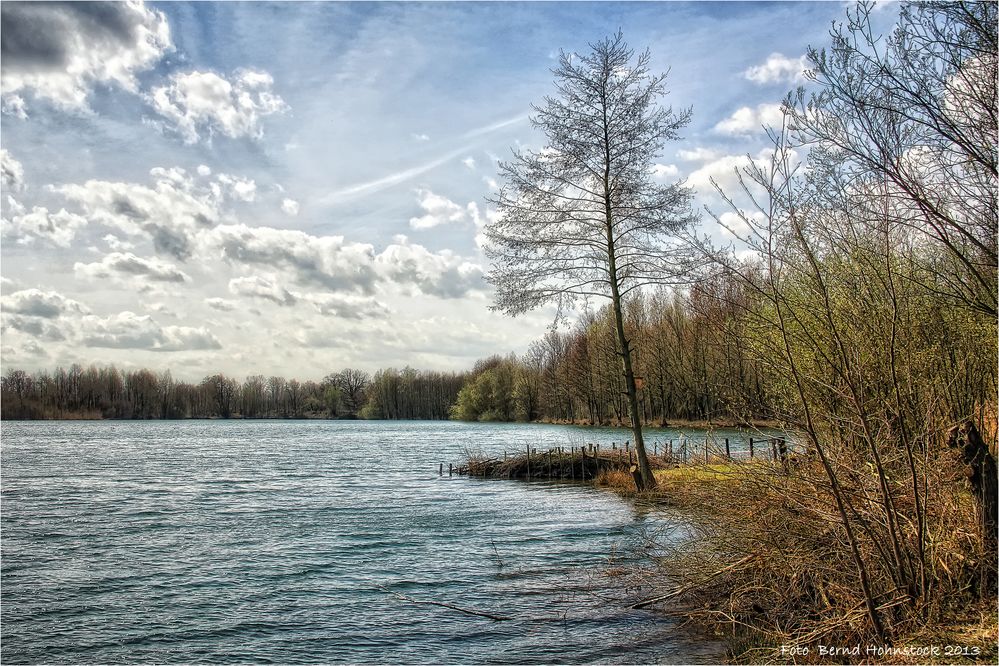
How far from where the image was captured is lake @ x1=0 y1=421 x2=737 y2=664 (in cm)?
877

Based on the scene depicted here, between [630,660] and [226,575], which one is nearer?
[630,660]

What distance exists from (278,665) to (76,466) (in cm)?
3414

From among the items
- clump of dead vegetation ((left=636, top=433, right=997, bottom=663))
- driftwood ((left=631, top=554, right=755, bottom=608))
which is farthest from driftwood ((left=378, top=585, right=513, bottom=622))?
clump of dead vegetation ((left=636, top=433, right=997, bottom=663))

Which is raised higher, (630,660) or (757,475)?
(757,475)

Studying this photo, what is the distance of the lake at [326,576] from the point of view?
28.8ft

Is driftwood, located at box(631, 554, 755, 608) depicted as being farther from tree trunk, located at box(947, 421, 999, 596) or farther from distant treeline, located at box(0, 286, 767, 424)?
distant treeline, located at box(0, 286, 767, 424)

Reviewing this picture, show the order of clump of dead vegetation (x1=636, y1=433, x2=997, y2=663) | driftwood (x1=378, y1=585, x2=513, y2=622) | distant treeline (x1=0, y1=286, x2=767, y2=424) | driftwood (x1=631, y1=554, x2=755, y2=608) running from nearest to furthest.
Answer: clump of dead vegetation (x1=636, y1=433, x2=997, y2=663), driftwood (x1=631, y1=554, x2=755, y2=608), driftwood (x1=378, y1=585, x2=513, y2=622), distant treeline (x1=0, y1=286, x2=767, y2=424)

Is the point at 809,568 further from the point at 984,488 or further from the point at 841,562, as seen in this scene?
the point at 984,488

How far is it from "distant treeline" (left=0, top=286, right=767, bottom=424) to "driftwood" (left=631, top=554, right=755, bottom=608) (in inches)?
1264

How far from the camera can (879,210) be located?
678 centimetres

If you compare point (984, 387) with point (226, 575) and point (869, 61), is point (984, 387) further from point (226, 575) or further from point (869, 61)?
point (226, 575)

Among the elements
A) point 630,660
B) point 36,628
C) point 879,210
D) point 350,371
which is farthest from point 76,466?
point 350,371

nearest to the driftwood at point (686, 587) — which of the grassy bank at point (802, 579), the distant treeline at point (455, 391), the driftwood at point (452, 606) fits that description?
the grassy bank at point (802, 579)

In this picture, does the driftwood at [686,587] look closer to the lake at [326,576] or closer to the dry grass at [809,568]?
the dry grass at [809,568]
